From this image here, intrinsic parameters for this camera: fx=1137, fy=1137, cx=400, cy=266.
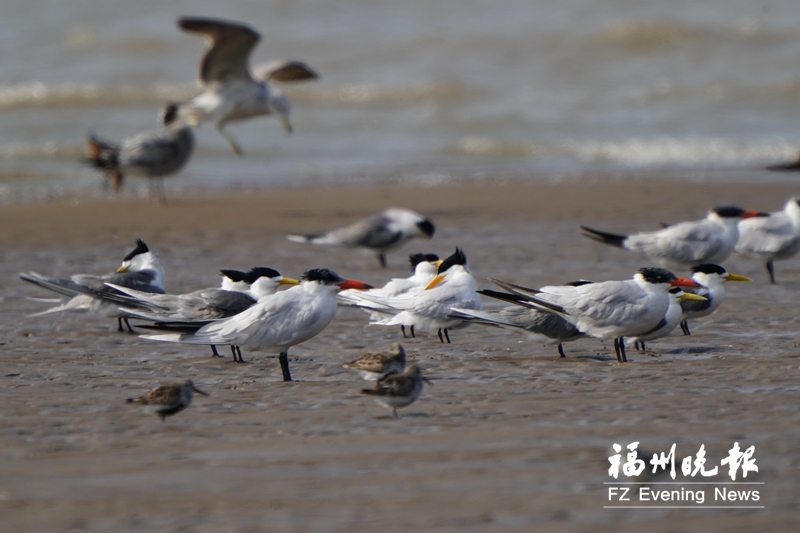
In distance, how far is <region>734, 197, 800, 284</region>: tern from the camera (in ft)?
25.3

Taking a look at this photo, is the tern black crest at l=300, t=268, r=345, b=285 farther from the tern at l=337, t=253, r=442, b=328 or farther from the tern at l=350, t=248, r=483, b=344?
the tern at l=337, t=253, r=442, b=328

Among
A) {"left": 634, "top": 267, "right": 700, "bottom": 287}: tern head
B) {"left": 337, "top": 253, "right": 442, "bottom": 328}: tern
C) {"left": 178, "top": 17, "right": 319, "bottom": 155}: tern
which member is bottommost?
{"left": 337, "top": 253, "right": 442, "bottom": 328}: tern

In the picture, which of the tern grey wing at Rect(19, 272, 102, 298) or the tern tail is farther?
the tern tail

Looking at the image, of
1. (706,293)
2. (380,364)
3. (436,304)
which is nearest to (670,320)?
(706,293)

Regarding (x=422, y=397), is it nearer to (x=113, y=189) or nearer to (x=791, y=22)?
(x=113, y=189)

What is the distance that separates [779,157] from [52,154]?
31.7 ft

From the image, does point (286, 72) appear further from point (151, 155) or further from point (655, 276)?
point (655, 276)

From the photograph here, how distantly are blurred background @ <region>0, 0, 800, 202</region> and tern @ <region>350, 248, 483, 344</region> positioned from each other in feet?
23.3

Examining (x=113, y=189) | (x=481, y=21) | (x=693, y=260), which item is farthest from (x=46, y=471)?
(x=481, y=21)

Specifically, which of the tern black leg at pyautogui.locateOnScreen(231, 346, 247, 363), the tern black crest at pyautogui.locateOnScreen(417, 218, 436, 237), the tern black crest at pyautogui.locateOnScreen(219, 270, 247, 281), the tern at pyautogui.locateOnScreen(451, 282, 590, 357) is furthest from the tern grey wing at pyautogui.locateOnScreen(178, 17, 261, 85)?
the tern at pyautogui.locateOnScreen(451, 282, 590, 357)

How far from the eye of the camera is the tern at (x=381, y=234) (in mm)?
8656

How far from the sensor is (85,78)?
68.2 feet

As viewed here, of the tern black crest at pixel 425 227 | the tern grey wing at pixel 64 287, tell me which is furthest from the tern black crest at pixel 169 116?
the tern grey wing at pixel 64 287

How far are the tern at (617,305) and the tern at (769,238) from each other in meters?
2.59
